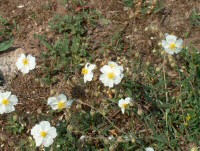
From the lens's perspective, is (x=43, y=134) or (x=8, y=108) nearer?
(x=43, y=134)

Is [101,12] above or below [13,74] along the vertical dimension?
above

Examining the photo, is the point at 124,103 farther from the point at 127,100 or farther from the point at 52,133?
the point at 52,133

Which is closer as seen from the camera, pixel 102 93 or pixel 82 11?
pixel 102 93

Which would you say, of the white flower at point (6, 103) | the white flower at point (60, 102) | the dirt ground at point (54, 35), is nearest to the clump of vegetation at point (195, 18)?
the dirt ground at point (54, 35)

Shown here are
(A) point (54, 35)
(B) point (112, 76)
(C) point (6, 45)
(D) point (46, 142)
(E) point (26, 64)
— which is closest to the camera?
(D) point (46, 142)

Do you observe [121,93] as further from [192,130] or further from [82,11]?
[82,11]

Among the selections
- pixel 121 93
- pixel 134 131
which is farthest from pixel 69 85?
pixel 134 131

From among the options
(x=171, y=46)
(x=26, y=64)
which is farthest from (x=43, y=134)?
(x=171, y=46)
